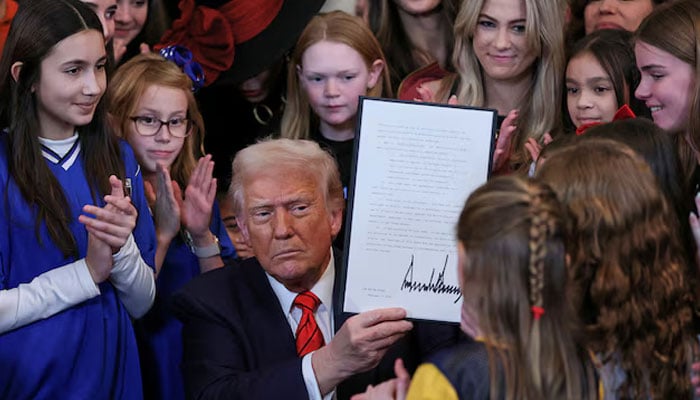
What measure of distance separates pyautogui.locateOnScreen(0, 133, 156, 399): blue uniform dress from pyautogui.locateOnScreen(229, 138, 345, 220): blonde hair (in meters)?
0.44

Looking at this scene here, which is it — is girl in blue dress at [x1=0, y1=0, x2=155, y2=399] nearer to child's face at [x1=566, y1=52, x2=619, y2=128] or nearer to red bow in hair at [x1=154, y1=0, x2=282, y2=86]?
red bow in hair at [x1=154, y1=0, x2=282, y2=86]

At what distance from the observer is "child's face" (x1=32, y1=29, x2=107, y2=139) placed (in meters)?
3.15

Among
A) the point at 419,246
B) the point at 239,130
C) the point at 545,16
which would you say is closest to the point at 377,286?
the point at 419,246

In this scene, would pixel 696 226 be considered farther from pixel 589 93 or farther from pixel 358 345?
pixel 589 93

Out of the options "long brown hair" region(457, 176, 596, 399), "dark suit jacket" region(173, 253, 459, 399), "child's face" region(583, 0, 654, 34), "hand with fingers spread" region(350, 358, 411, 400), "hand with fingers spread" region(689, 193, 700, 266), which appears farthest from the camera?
"child's face" region(583, 0, 654, 34)

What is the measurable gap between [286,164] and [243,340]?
455mm

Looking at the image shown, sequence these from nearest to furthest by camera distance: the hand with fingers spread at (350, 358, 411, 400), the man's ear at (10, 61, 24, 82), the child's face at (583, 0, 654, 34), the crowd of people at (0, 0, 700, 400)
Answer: the crowd of people at (0, 0, 700, 400), the hand with fingers spread at (350, 358, 411, 400), the man's ear at (10, 61, 24, 82), the child's face at (583, 0, 654, 34)

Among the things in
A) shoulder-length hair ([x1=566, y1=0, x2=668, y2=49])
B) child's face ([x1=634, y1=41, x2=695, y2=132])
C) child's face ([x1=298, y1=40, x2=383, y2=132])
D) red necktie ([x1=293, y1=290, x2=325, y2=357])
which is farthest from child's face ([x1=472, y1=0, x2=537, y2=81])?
red necktie ([x1=293, y1=290, x2=325, y2=357])

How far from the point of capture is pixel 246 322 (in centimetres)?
289

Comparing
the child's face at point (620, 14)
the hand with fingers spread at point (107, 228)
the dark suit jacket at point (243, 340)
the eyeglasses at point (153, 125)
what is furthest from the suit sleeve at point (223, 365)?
the child's face at point (620, 14)

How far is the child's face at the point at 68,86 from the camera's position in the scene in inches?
124

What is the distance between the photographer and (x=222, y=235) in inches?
150

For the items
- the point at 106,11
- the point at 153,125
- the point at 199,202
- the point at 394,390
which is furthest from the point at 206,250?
the point at 394,390

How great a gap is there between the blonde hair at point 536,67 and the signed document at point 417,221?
2.71ft
